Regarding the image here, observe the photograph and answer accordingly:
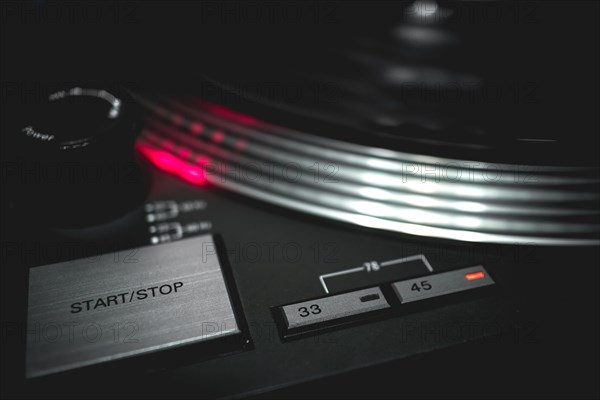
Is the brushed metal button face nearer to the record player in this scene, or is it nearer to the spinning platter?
the record player

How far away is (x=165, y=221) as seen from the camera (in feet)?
1.66

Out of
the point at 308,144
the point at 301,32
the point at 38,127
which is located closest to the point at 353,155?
the point at 308,144

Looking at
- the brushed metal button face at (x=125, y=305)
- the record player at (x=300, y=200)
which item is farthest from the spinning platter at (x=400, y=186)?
the brushed metal button face at (x=125, y=305)

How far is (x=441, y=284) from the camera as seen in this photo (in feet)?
1.44

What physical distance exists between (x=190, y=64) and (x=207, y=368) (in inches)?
14.7

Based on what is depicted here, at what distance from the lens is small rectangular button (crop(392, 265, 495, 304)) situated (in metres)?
0.43

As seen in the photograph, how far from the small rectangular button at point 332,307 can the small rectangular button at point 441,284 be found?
0.02 m

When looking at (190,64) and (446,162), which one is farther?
(190,64)

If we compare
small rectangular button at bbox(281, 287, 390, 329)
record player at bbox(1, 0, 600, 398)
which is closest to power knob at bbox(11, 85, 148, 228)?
record player at bbox(1, 0, 600, 398)

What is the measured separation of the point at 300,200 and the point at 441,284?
0.16 meters

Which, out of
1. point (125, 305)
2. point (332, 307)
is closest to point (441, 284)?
point (332, 307)

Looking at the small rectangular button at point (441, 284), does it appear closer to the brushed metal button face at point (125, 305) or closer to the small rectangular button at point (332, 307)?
the small rectangular button at point (332, 307)

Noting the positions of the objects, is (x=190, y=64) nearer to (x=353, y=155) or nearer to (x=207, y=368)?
(x=353, y=155)

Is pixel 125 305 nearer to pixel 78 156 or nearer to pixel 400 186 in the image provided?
pixel 78 156
